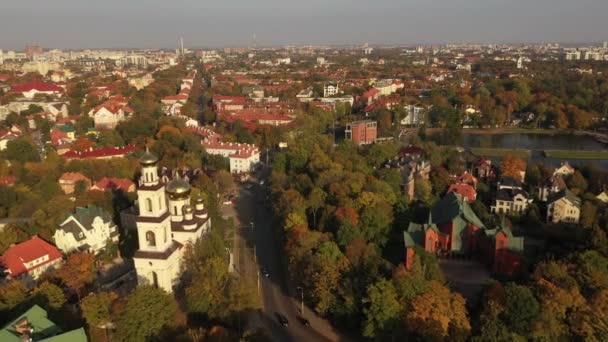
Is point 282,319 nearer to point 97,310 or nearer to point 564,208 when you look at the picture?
point 97,310

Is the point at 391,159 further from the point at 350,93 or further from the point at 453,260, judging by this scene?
the point at 350,93

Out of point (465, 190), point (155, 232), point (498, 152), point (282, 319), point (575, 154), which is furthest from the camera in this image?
point (498, 152)

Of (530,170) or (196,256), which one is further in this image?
(530,170)

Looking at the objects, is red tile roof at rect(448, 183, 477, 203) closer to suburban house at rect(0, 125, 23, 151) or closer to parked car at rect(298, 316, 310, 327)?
parked car at rect(298, 316, 310, 327)

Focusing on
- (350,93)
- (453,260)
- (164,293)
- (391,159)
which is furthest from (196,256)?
(350,93)

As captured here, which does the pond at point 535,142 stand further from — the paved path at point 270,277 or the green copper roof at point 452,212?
the paved path at point 270,277

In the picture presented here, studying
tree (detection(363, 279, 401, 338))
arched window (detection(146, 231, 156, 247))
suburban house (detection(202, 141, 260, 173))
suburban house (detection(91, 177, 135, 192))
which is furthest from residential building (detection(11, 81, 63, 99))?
tree (detection(363, 279, 401, 338))

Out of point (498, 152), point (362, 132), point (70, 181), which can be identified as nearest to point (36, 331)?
point (70, 181)
